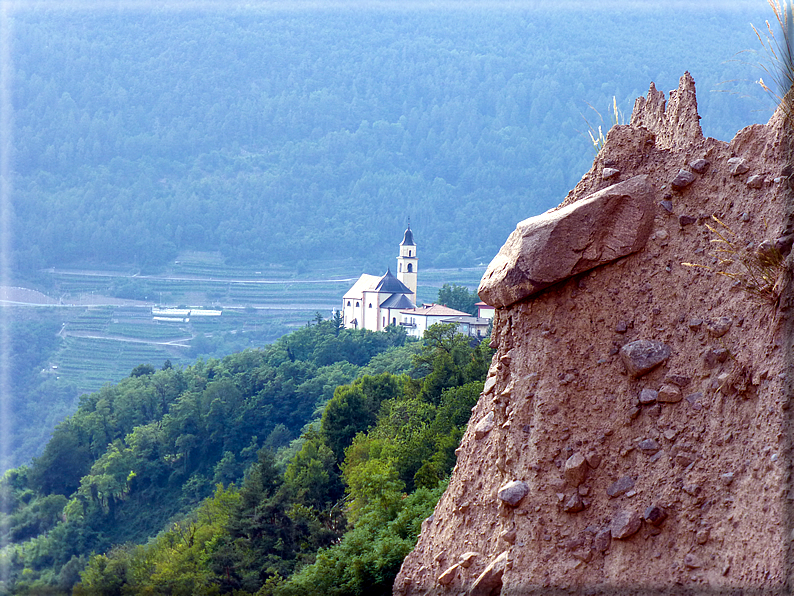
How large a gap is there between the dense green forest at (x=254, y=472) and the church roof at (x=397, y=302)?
7930 millimetres

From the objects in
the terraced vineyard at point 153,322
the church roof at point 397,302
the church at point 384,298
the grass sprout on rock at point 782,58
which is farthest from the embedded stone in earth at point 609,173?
the terraced vineyard at point 153,322

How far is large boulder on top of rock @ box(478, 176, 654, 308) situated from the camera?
4.36 metres

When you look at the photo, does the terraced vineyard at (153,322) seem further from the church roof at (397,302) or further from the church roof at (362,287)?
the church roof at (397,302)

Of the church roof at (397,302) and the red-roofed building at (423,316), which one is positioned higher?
the church roof at (397,302)

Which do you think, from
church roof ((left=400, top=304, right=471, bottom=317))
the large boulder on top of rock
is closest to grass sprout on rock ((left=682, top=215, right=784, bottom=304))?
the large boulder on top of rock

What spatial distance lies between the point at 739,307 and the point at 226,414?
76.3 meters

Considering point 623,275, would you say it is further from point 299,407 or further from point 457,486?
point 299,407

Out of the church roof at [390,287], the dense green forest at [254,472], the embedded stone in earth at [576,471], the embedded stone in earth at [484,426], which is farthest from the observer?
the church roof at [390,287]

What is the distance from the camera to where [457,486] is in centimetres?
528

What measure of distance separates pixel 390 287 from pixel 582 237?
9519 centimetres

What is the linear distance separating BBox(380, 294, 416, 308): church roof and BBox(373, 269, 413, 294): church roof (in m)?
0.90

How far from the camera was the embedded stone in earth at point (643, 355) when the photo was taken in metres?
4.01

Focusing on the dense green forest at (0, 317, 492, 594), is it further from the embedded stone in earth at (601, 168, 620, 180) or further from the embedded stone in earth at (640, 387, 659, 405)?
the embedded stone in earth at (601, 168, 620, 180)

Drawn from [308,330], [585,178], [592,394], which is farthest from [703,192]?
[308,330]
